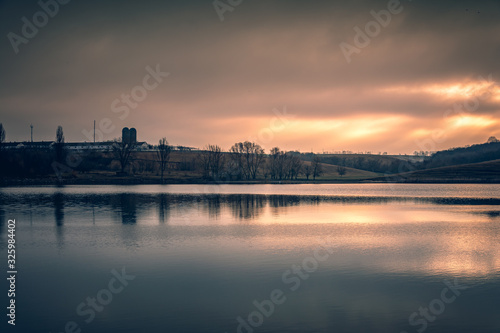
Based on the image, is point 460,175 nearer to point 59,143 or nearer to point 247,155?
point 247,155

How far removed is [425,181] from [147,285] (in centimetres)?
11422

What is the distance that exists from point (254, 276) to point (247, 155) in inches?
4688

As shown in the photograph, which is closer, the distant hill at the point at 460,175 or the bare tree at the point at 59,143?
the bare tree at the point at 59,143

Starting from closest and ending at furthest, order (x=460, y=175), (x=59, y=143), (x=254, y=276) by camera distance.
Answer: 1. (x=254, y=276)
2. (x=59, y=143)
3. (x=460, y=175)

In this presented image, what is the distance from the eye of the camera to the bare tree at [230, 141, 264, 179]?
5359 inches

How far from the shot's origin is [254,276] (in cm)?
1850

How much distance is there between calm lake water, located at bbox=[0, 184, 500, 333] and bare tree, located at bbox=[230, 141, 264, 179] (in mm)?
100621

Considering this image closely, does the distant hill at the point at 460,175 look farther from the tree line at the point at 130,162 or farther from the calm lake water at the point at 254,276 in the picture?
the calm lake water at the point at 254,276

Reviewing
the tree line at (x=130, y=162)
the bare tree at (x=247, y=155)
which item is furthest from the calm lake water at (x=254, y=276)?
the bare tree at (x=247, y=155)

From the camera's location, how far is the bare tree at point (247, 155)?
5359 inches

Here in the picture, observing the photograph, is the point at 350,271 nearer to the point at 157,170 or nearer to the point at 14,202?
the point at 14,202

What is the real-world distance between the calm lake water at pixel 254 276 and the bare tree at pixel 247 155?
330 feet

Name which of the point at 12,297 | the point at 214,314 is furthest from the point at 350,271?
the point at 12,297

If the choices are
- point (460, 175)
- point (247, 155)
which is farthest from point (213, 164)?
point (460, 175)
